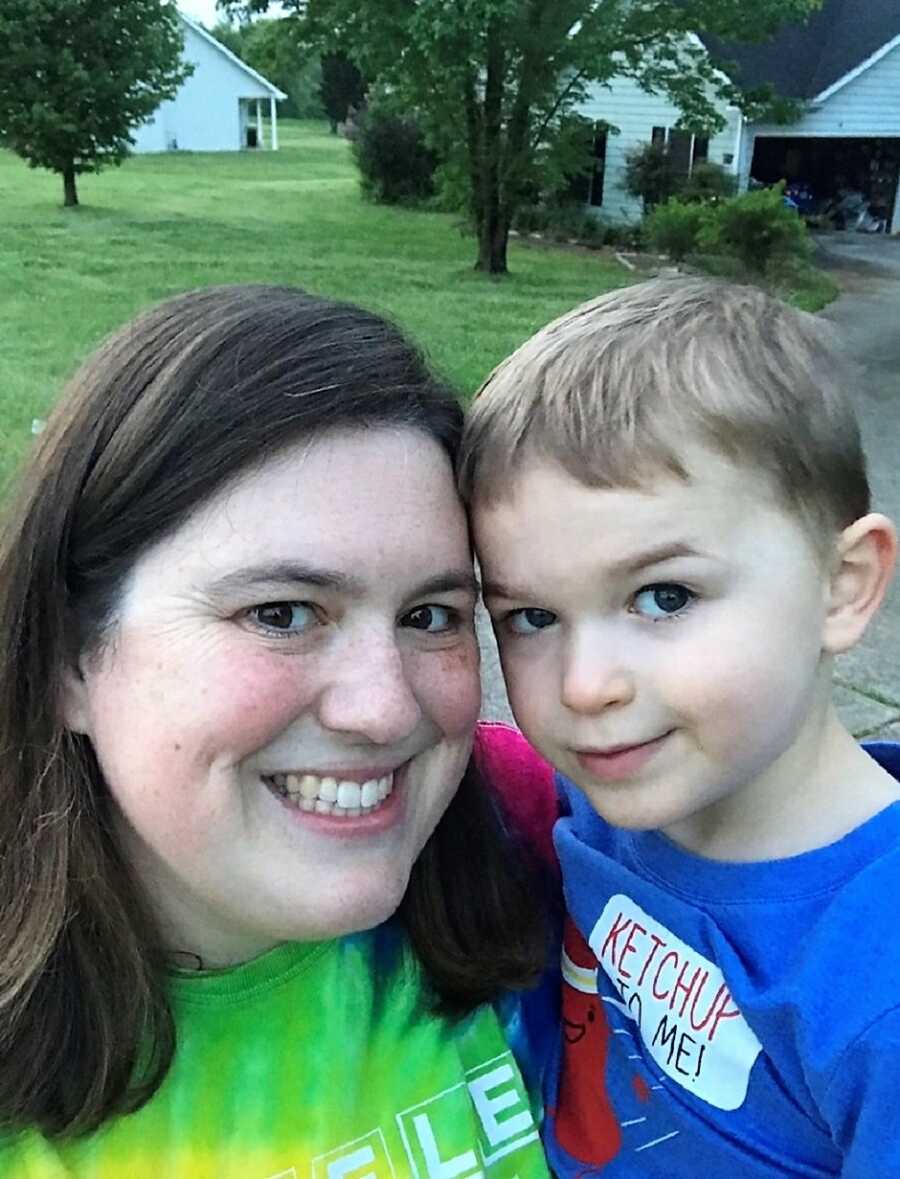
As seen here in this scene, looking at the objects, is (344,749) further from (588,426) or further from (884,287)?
(884,287)

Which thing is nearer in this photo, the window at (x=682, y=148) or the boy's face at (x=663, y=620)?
the boy's face at (x=663, y=620)

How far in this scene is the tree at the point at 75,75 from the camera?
24.4m

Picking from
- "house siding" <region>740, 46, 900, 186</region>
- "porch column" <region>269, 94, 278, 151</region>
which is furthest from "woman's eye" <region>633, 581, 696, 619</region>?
"porch column" <region>269, 94, 278, 151</region>

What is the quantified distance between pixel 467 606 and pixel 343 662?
195mm

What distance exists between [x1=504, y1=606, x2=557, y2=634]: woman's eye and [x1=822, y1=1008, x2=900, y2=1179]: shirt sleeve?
0.59m

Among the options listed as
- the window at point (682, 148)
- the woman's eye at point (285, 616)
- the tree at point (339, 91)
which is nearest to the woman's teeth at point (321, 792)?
the woman's eye at point (285, 616)

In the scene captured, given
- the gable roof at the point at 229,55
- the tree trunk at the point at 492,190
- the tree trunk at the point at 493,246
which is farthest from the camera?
the gable roof at the point at 229,55

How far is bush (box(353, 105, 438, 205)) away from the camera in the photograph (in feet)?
99.4

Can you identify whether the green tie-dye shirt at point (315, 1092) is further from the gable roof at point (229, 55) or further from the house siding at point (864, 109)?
the gable roof at point (229, 55)

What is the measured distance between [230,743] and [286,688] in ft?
0.28

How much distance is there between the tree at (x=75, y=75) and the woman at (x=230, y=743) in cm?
2531

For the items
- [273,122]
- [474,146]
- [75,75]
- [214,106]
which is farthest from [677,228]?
[273,122]

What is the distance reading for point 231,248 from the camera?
65.0 ft

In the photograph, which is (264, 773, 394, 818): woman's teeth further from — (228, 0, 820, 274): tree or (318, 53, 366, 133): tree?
(318, 53, 366, 133): tree
